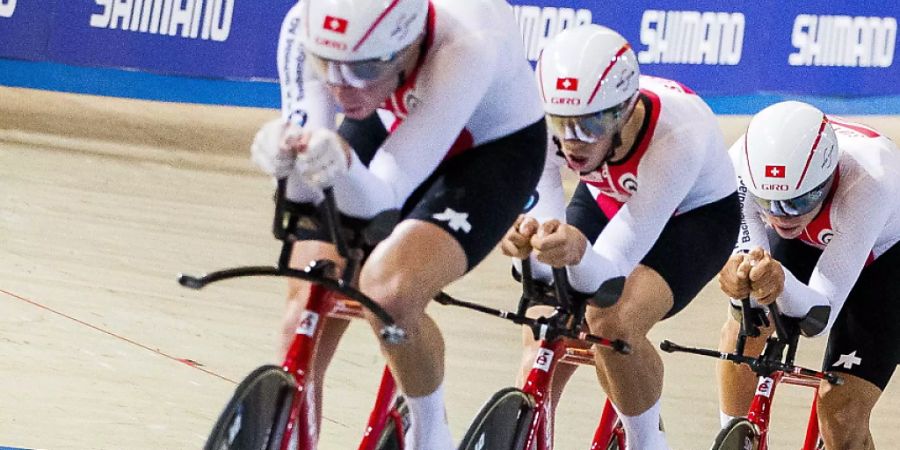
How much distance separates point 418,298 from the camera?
2.73 meters

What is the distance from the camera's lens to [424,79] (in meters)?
A: 2.82

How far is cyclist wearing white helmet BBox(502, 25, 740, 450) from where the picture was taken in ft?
11.1

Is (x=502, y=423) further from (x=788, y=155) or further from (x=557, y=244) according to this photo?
(x=788, y=155)

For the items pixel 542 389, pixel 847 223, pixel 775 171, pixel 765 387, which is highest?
pixel 775 171

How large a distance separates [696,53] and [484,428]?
4.37 meters

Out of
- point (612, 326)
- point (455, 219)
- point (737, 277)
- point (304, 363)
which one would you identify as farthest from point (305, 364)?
point (737, 277)

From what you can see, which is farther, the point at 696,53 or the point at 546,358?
the point at 696,53

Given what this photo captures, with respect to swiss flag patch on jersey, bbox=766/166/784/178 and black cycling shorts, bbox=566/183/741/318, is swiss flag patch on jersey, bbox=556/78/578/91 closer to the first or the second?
black cycling shorts, bbox=566/183/741/318

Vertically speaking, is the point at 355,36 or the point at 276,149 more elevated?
the point at 355,36

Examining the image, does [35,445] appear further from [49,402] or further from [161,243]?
[161,243]

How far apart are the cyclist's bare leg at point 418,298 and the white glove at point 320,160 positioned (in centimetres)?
43

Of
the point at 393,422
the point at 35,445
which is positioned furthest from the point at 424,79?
the point at 35,445

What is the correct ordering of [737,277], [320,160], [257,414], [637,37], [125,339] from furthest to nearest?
[637,37], [125,339], [737,277], [257,414], [320,160]

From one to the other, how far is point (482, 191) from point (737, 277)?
0.94 metres
